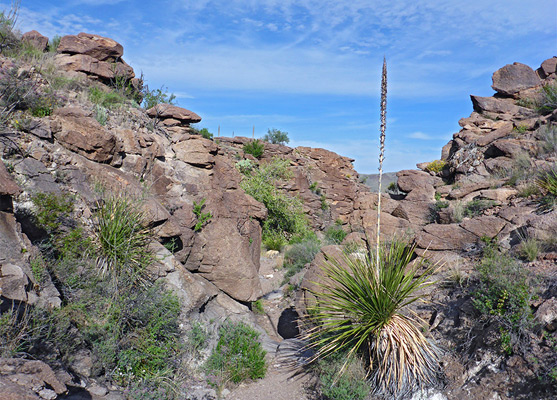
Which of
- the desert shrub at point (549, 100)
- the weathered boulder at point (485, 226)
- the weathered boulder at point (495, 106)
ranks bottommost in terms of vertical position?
the weathered boulder at point (485, 226)

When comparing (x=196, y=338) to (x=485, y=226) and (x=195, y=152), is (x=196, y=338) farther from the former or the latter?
(x=485, y=226)

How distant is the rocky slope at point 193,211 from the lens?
5.61 m

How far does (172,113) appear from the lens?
13.0 meters

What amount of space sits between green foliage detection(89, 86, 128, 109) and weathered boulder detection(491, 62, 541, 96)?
18.7m

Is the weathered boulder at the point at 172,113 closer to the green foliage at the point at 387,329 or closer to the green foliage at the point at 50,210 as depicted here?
the green foliage at the point at 50,210

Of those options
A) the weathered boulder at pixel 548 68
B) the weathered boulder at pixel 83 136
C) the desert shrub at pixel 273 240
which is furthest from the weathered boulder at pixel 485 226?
the weathered boulder at pixel 548 68

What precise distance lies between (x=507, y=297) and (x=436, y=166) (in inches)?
595

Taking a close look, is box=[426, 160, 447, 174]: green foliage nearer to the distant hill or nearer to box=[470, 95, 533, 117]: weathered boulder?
box=[470, 95, 533, 117]: weathered boulder

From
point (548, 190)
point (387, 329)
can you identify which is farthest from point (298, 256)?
point (387, 329)

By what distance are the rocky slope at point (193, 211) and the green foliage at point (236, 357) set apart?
427 mm

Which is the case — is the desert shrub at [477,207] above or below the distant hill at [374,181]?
below

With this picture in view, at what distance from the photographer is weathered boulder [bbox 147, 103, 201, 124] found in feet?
42.4

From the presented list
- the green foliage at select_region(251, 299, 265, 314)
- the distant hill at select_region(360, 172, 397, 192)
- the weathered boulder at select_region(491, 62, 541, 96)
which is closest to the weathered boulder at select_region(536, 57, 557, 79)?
the weathered boulder at select_region(491, 62, 541, 96)

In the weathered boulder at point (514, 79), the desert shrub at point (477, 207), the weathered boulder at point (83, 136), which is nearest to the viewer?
the weathered boulder at point (83, 136)
